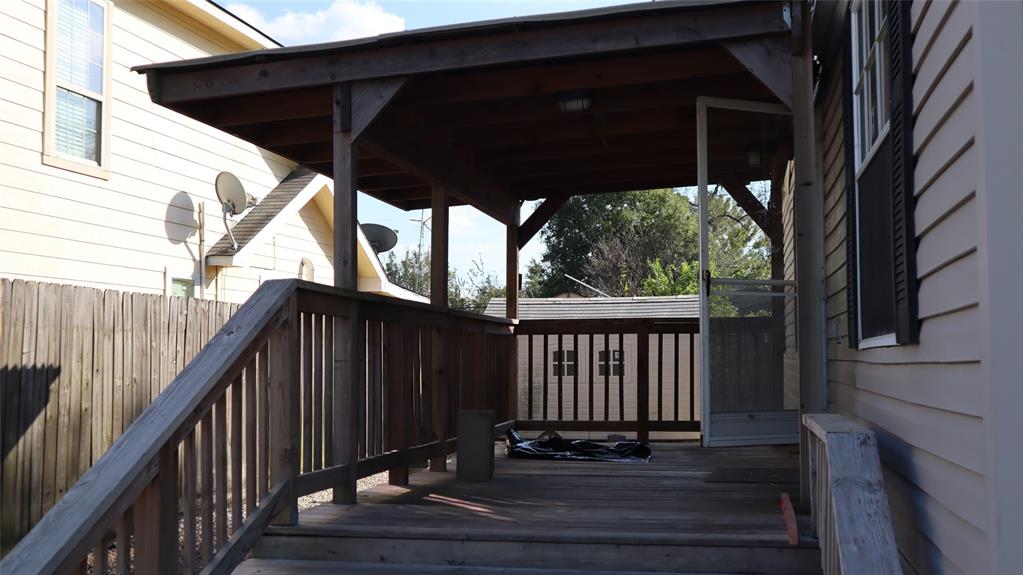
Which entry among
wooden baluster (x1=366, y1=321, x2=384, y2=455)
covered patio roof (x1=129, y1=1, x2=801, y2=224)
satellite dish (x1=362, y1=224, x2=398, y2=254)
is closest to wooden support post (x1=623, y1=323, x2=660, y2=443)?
covered patio roof (x1=129, y1=1, x2=801, y2=224)

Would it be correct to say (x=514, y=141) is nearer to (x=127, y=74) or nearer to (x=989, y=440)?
(x=127, y=74)

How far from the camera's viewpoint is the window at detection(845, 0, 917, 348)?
2.59 meters

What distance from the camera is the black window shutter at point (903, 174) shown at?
8.37ft

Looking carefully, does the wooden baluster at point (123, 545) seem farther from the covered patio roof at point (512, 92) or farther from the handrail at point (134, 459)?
the covered patio roof at point (512, 92)

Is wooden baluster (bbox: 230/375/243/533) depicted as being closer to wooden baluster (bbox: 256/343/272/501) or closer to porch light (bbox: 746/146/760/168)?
wooden baluster (bbox: 256/343/272/501)

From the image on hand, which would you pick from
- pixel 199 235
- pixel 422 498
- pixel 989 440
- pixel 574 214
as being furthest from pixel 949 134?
pixel 574 214

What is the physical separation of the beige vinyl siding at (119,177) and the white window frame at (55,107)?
5 centimetres

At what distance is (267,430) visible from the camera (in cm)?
347

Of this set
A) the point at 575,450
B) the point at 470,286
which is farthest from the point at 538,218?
the point at 470,286

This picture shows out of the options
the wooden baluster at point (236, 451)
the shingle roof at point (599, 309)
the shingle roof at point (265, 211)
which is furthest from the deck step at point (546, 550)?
the shingle roof at point (599, 309)

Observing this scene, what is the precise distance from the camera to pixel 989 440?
1.85m

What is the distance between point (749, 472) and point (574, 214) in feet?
80.9

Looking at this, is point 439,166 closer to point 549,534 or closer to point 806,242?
point 806,242

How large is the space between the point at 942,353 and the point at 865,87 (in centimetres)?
172
